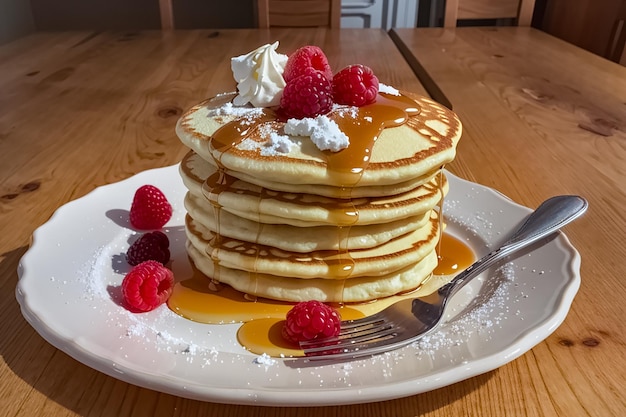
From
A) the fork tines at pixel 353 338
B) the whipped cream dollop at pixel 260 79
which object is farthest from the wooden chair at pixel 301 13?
the fork tines at pixel 353 338

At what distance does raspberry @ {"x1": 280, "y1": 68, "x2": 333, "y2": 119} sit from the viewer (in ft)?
3.34

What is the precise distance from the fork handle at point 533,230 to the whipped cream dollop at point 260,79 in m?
0.49

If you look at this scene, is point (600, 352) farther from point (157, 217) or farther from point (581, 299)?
point (157, 217)

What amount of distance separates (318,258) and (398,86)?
1.38 metres

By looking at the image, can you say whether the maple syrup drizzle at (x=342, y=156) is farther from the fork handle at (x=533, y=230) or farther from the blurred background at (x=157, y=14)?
the blurred background at (x=157, y=14)

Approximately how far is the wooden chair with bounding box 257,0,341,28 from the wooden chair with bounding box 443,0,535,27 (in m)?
0.67

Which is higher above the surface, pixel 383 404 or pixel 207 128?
pixel 207 128

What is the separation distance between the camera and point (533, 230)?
113 cm

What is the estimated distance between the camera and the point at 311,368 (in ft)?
2.53

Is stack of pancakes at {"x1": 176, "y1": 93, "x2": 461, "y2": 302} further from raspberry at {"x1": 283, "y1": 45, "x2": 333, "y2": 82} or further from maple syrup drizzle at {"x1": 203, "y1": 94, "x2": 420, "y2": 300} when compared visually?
raspberry at {"x1": 283, "y1": 45, "x2": 333, "y2": 82}

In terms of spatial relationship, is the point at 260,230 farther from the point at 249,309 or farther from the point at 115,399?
the point at 115,399

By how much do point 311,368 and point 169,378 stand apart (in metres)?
0.19

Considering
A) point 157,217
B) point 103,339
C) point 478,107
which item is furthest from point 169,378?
point 478,107

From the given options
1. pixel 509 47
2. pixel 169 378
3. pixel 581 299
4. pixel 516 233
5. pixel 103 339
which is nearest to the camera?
pixel 169 378
